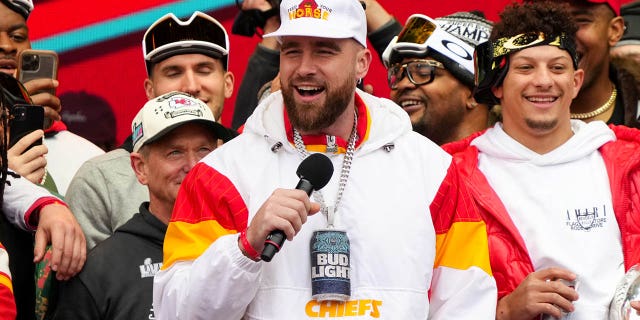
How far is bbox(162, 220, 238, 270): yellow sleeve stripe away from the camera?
14.6 feet

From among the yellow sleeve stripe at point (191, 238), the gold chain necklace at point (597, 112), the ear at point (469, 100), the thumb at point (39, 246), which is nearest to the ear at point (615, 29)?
the gold chain necklace at point (597, 112)

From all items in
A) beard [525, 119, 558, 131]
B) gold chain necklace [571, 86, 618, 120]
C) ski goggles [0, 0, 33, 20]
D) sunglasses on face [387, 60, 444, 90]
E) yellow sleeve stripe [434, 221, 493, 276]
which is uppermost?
ski goggles [0, 0, 33, 20]

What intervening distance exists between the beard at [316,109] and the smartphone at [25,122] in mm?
1515

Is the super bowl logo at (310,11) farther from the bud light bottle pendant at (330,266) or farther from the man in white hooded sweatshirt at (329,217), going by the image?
the bud light bottle pendant at (330,266)

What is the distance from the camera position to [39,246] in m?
5.12

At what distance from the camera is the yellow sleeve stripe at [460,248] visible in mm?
4605

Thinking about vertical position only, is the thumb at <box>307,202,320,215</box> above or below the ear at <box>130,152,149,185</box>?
below

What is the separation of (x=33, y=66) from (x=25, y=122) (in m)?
0.94

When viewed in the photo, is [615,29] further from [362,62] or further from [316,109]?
[316,109]

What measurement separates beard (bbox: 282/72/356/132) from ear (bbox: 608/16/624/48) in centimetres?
244

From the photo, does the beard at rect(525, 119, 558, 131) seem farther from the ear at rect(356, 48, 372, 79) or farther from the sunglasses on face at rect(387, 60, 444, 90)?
the sunglasses on face at rect(387, 60, 444, 90)

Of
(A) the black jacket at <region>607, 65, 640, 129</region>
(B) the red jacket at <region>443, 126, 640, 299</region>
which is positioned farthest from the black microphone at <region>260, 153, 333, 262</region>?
(A) the black jacket at <region>607, 65, 640, 129</region>

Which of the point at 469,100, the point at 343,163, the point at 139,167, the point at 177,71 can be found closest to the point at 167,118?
the point at 139,167

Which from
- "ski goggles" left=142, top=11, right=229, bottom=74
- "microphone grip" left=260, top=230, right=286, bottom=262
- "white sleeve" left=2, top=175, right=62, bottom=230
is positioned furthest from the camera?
"ski goggles" left=142, top=11, right=229, bottom=74
